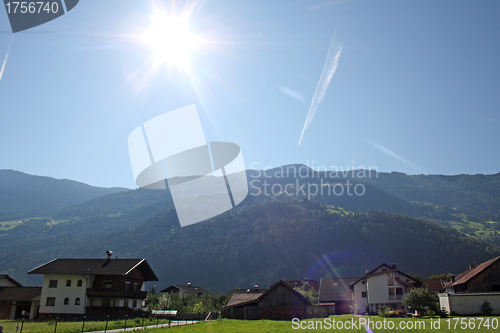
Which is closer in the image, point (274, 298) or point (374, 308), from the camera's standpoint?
point (274, 298)

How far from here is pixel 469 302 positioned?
32438 mm

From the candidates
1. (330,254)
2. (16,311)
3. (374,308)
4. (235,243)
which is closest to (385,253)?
(330,254)

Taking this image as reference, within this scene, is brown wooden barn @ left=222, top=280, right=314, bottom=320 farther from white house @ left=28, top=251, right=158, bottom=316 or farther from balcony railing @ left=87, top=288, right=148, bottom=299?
white house @ left=28, top=251, right=158, bottom=316

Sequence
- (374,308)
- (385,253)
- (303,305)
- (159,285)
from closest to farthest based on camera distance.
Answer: (303,305) < (374,308) < (159,285) < (385,253)

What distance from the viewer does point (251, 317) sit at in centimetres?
4569

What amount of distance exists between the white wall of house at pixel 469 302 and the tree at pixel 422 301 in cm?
110

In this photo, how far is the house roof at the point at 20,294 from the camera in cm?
4725

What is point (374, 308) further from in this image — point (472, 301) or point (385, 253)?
point (385, 253)

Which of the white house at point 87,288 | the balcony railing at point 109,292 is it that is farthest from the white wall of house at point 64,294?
the balcony railing at point 109,292

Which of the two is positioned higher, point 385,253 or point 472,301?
point 385,253

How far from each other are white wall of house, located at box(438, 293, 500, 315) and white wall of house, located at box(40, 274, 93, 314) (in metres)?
43.2

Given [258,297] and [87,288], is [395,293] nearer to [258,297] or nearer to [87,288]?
[258,297]

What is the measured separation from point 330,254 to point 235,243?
5379cm

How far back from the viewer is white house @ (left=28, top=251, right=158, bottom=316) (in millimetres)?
44281
